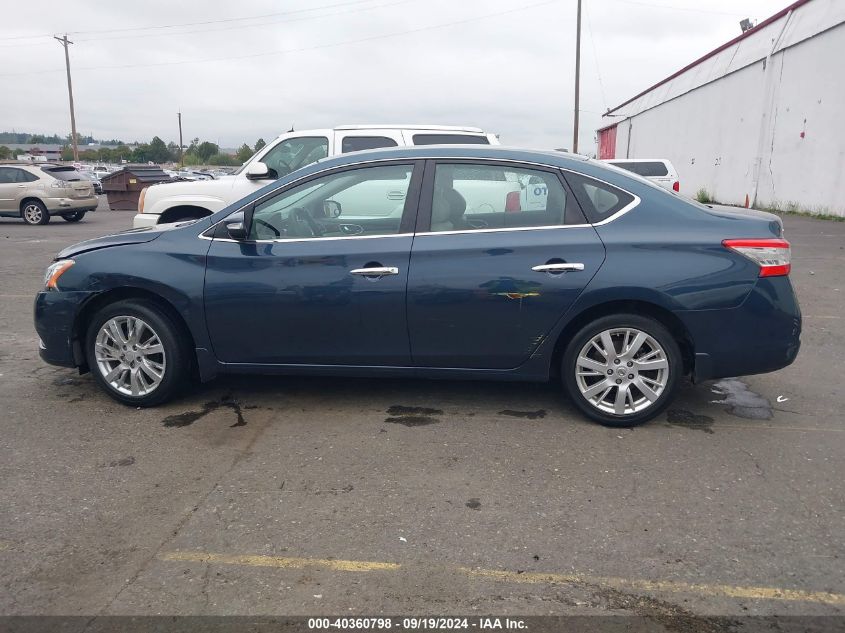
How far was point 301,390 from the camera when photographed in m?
5.36

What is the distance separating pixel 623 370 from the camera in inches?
178

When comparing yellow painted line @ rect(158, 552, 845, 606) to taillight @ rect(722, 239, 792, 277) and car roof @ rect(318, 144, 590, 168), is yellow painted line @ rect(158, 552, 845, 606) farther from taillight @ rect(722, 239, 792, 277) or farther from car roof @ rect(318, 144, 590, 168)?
car roof @ rect(318, 144, 590, 168)

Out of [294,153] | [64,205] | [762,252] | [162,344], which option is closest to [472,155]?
[762,252]

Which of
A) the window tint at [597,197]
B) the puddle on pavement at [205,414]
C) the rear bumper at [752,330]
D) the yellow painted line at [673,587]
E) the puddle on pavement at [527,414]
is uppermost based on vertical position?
the window tint at [597,197]

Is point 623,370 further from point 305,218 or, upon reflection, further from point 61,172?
point 61,172

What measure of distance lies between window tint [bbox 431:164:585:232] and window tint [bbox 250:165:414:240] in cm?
27

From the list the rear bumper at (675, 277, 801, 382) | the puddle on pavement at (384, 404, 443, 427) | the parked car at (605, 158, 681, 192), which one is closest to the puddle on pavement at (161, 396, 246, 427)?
the puddle on pavement at (384, 404, 443, 427)

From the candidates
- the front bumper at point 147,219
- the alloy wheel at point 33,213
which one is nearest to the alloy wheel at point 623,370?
the front bumper at point 147,219

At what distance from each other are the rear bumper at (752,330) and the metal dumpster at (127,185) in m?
27.1

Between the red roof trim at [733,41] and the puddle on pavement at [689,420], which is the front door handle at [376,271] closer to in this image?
the puddle on pavement at [689,420]

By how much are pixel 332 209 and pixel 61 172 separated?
19212mm

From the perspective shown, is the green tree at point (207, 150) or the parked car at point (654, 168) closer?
the parked car at point (654, 168)

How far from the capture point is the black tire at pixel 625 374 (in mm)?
4457

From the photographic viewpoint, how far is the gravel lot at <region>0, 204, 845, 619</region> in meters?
2.91
